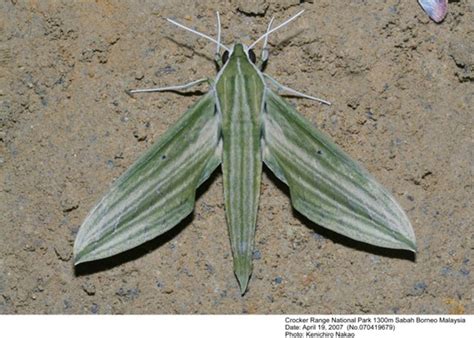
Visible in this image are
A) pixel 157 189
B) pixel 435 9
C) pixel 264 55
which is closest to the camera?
pixel 157 189

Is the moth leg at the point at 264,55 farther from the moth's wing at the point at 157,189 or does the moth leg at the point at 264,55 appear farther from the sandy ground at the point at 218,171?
the moth's wing at the point at 157,189

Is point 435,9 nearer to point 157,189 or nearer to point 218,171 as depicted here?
point 218,171

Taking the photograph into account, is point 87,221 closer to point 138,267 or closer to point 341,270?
point 138,267

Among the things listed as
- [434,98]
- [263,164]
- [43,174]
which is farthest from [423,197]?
[43,174]

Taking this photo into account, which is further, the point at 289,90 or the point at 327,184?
the point at 289,90

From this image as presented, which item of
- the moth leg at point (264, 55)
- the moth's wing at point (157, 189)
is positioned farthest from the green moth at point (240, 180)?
the moth leg at point (264, 55)

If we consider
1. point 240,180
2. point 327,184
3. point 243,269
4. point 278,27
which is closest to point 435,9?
point 278,27
